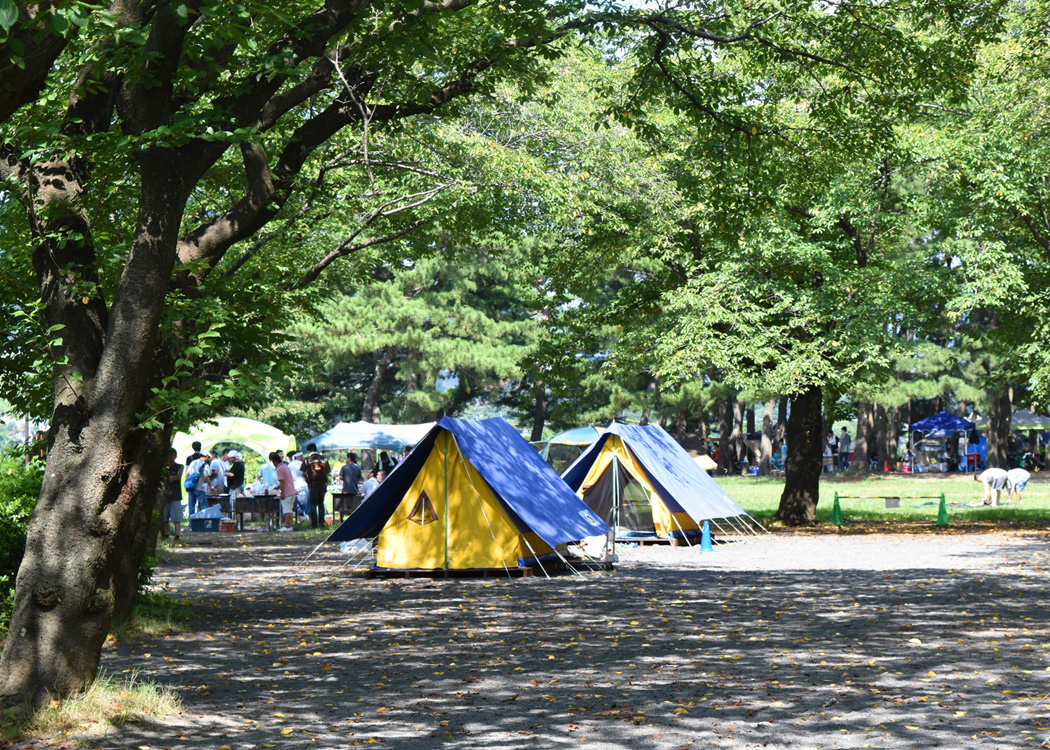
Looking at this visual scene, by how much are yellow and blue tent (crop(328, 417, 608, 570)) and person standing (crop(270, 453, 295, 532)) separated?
10456 mm

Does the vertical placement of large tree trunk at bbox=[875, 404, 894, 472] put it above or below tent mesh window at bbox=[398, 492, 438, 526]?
above

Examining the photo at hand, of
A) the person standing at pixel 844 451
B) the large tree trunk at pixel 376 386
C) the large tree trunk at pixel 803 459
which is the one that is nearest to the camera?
the large tree trunk at pixel 803 459

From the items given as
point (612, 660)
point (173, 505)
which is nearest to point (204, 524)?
point (173, 505)

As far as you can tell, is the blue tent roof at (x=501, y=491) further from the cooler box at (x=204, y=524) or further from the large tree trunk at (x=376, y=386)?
the large tree trunk at (x=376, y=386)

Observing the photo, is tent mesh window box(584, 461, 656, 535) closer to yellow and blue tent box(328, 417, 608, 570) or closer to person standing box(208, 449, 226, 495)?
yellow and blue tent box(328, 417, 608, 570)

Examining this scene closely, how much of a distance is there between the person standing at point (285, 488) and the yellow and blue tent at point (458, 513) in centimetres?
1046

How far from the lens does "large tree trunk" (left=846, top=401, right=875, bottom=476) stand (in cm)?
5444

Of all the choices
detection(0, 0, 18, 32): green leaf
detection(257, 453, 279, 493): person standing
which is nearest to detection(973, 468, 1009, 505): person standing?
detection(257, 453, 279, 493): person standing

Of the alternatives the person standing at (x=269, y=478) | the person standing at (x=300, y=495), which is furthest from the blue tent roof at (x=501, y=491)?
the person standing at (x=269, y=478)

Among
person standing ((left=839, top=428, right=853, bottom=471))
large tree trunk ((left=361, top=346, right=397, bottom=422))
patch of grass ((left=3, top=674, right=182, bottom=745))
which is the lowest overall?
patch of grass ((left=3, top=674, right=182, bottom=745))

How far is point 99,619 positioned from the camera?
7.15 meters

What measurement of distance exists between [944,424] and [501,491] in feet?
162

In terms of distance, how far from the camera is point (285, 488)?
26.7 metres

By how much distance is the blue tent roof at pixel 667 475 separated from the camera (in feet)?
69.0
